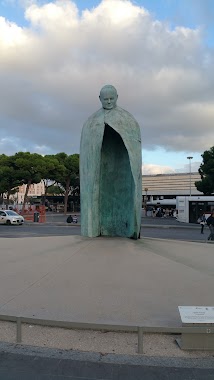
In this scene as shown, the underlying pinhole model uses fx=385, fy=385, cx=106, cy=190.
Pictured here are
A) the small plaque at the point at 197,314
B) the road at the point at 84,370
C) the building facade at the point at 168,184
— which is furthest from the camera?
the building facade at the point at 168,184

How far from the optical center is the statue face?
10078 mm

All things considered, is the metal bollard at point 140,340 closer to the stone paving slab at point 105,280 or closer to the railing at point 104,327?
the railing at point 104,327

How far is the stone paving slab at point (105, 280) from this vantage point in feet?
17.2

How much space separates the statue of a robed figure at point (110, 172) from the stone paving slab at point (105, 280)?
799 mm

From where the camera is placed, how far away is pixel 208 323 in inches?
165

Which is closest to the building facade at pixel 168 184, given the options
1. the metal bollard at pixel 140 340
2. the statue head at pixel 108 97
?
the statue head at pixel 108 97

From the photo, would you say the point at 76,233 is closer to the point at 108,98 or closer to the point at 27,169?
the point at 108,98

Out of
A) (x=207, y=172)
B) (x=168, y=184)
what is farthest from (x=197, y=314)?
(x=168, y=184)

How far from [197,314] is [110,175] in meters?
6.82

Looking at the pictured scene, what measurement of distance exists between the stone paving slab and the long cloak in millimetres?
832

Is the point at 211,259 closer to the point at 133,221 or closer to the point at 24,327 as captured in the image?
the point at 133,221

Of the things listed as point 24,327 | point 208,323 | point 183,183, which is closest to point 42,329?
point 24,327

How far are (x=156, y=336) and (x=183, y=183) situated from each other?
9394 cm

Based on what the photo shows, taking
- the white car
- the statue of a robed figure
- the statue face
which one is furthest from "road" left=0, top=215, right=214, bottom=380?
the white car
